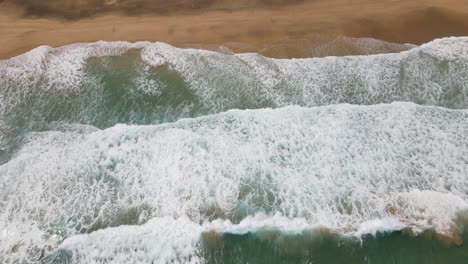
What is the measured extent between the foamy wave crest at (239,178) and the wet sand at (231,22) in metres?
1.91

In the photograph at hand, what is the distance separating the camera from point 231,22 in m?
6.32

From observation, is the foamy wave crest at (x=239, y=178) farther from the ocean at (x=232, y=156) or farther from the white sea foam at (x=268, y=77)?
the white sea foam at (x=268, y=77)

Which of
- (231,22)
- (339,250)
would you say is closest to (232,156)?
(339,250)

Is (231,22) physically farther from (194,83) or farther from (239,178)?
(239,178)

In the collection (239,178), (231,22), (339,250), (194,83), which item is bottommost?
(339,250)

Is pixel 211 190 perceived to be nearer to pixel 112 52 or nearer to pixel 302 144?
pixel 302 144

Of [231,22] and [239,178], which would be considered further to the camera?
[231,22]

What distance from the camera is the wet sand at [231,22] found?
5984 mm

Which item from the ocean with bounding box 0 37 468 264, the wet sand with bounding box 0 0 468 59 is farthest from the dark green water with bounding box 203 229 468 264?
the wet sand with bounding box 0 0 468 59

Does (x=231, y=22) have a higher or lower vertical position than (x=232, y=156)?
higher

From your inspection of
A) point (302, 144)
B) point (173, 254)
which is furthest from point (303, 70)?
point (173, 254)

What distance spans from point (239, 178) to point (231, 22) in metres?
3.36

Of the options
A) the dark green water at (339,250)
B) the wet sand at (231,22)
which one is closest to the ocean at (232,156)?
the dark green water at (339,250)

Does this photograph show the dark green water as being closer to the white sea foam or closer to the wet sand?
the white sea foam
